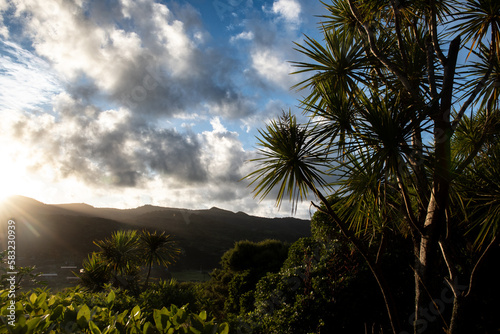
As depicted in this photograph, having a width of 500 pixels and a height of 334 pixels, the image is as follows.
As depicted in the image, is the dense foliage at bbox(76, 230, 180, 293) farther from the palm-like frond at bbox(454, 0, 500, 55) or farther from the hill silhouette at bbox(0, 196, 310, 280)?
the palm-like frond at bbox(454, 0, 500, 55)

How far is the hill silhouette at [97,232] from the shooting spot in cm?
3114

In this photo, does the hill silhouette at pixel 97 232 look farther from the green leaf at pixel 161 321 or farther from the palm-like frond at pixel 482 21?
the palm-like frond at pixel 482 21

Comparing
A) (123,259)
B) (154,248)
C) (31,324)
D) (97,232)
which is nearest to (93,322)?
(31,324)

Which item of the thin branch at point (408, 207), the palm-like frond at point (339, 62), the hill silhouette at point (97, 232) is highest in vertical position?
the palm-like frond at point (339, 62)

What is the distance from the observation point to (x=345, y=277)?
18.7 feet

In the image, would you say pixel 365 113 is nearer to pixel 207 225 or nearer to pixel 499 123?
pixel 499 123

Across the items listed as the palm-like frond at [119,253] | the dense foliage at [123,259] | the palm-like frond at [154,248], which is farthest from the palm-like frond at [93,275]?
the palm-like frond at [154,248]

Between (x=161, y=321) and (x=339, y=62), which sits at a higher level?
(x=339, y=62)

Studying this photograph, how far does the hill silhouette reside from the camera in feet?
102

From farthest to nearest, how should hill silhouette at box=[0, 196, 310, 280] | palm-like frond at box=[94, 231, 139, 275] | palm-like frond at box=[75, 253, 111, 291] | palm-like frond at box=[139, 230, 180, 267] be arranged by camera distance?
hill silhouette at box=[0, 196, 310, 280] < palm-like frond at box=[139, 230, 180, 267] < palm-like frond at box=[94, 231, 139, 275] < palm-like frond at box=[75, 253, 111, 291]

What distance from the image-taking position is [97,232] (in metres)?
39.1

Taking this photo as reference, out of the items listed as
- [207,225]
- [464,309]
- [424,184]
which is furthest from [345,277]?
[207,225]

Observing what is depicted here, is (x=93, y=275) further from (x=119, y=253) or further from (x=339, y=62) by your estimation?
(x=339, y=62)

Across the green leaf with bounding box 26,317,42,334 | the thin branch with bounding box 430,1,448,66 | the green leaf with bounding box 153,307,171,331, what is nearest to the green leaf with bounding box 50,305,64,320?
the green leaf with bounding box 26,317,42,334
